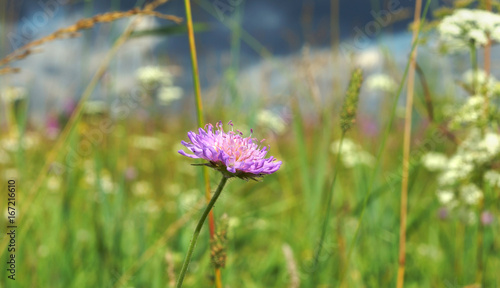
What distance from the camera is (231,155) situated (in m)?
0.54

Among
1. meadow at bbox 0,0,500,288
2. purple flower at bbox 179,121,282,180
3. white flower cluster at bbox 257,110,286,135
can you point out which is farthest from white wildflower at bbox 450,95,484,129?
white flower cluster at bbox 257,110,286,135

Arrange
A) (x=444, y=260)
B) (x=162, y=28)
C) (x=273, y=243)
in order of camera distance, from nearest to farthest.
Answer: (x=162, y=28) < (x=444, y=260) < (x=273, y=243)

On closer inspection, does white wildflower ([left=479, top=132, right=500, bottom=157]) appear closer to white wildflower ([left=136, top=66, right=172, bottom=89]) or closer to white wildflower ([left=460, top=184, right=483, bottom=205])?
white wildflower ([left=460, top=184, right=483, bottom=205])

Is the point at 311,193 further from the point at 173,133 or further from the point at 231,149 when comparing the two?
the point at 173,133

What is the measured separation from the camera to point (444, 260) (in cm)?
177

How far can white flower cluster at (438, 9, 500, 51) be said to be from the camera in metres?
1.04

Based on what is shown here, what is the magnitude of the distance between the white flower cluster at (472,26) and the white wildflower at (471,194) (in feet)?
1.23

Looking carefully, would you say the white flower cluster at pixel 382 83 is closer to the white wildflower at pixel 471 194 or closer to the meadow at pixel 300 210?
the meadow at pixel 300 210

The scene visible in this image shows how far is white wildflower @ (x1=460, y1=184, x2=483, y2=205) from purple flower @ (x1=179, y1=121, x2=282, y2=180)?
0.84 meters

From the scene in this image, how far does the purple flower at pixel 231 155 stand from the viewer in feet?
1.63

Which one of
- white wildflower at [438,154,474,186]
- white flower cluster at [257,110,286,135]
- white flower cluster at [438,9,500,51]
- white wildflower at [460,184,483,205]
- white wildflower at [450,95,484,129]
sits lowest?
white wildflower at [460,184,483,205]

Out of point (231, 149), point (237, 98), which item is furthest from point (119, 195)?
point (231, 149)

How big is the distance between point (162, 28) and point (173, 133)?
325cm

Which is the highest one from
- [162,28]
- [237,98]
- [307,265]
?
[237,98]
